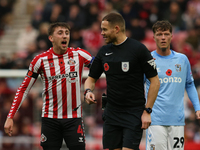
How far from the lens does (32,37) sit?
525 inches

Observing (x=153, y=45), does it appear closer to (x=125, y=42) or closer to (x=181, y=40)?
(x=181, y=40)

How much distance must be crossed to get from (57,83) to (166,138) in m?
1.74

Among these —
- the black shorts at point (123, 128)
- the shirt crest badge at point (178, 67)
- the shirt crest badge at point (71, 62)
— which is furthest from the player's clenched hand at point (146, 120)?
the shirt crest badge at point (71, 62)

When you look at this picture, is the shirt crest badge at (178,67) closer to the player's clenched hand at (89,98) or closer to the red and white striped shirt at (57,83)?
the red and white striped shirt at (57,83)

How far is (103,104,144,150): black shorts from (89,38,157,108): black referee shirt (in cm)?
9

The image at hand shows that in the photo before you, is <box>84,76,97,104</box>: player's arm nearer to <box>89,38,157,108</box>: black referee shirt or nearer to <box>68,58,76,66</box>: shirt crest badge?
<box>89,38,157,108</box>: black referee shirt

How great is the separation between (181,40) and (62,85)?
6594 millimetres

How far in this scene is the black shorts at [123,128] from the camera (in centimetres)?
479

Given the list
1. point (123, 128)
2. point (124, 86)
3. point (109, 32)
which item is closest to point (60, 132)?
point (123, 128)

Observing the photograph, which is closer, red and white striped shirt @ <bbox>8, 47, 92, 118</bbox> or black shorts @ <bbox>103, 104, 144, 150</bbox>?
black shorts @ <bbox>103, 104, 144, 150</bbox>

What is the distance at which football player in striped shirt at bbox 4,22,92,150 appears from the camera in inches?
222

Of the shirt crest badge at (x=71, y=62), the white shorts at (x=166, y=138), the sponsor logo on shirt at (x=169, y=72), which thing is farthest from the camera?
the shirt crest badge at (x=71, y=62)

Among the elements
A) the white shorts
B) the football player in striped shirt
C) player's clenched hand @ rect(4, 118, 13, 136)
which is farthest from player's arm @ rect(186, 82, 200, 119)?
player's clenched hand @ rect(4, 118, 13, 136)

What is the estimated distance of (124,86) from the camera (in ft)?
15.9
